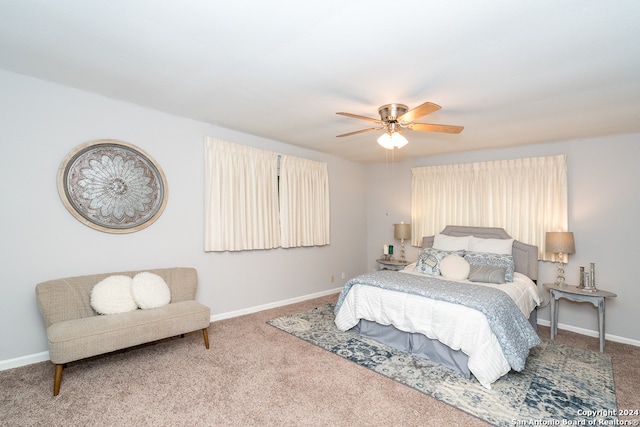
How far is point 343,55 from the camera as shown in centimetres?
221

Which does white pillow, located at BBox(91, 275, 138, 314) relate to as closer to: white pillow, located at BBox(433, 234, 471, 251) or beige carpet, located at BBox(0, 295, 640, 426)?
beige carpet, located at BBox(0, 295, 640, 426)

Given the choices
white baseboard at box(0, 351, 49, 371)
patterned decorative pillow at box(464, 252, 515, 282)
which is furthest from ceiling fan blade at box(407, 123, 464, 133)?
white baseboard at box(0, 351, 49, 371)

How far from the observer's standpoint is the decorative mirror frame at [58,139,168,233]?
9.80 ft

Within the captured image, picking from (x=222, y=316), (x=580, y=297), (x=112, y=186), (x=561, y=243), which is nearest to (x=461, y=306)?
(x=580, y=297)

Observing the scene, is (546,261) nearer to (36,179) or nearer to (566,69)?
(566,69)

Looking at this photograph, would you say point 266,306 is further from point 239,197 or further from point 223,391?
point 223,391

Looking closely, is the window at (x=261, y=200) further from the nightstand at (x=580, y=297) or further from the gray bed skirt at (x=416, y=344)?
the nightstand at (x=580, y=297)

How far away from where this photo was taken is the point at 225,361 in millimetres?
2943

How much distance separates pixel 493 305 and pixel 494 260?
149 cm

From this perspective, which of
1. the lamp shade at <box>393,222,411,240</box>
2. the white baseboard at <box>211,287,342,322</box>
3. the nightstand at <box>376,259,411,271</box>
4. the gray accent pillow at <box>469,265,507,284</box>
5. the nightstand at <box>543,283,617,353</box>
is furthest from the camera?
the lamp shade at <box>393,222,411,240</box>

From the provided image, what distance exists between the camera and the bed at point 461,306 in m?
2.63

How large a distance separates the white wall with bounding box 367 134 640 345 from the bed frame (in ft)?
1.04

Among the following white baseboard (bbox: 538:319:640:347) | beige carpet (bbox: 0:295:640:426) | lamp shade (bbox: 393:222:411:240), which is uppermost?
lamp shade (bbox: 393:222:411:240)

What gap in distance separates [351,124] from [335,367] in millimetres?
2662
